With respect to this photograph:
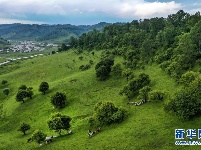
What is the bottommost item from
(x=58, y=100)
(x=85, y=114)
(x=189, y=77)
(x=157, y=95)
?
(x=85, y=114)

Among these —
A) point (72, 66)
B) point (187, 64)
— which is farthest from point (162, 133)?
point (72, 66)

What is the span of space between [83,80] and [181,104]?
222 ft

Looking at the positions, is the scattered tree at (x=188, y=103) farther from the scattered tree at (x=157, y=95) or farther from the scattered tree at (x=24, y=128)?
the scattered tree at (x=24, y=128)

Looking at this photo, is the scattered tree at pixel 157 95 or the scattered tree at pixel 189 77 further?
the scattered tree at pixel 157 95

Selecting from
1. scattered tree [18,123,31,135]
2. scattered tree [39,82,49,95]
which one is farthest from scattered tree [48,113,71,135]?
scattered tree [39,82,49,95]

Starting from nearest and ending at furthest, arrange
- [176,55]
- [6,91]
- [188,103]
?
[188,103], [176,55], [6,91]

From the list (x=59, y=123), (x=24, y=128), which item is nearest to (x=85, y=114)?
(x=59, y=123)

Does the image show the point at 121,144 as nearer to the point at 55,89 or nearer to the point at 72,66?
the point at 55,89

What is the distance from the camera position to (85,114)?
92.4 metres

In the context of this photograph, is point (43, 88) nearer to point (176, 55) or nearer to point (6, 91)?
point (6, 91)

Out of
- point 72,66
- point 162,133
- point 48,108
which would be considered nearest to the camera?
point 162,133

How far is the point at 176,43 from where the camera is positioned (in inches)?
4956

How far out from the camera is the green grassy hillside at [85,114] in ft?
212

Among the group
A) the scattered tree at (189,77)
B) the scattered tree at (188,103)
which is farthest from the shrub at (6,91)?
the scattered tree at (188,103)
